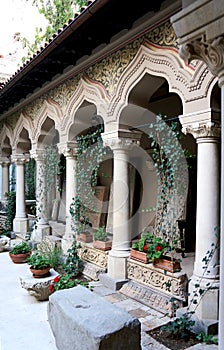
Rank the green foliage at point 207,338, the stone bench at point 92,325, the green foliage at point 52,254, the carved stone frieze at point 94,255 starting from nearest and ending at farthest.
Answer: the stone bench at point 92,325
the green foliage at point 207,338
the carved stone frieze at point 94,255
the green foliage at point 52,254

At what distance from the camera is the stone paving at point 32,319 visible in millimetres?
3414

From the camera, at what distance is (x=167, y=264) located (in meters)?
4.25

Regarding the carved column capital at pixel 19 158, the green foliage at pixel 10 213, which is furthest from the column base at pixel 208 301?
the green foliage at pixel 10 213

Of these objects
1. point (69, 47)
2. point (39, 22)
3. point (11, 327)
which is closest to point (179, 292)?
point (11, 327)

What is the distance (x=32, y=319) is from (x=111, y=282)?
1384mm

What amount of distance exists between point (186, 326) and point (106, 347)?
1.34 metres

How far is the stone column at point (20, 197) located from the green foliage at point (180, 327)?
6762 millimetres

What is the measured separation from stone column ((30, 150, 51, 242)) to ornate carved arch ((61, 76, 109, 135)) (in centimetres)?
177

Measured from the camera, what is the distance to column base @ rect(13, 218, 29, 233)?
9430 millimetres

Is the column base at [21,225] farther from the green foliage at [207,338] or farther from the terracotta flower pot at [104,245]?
the green foliage at [207,338]

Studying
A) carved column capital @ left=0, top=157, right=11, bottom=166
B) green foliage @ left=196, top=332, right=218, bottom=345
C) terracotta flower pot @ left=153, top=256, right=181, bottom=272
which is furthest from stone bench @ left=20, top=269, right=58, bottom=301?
carved column capital @ left=0, top=157, right=11, bottom=166

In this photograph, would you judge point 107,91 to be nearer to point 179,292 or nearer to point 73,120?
point 73,120

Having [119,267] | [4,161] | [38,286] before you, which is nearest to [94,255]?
[119,267]

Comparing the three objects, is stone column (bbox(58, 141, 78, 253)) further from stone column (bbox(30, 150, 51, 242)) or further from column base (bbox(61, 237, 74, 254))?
stone column (bbox(30, 150, 51, 242))
